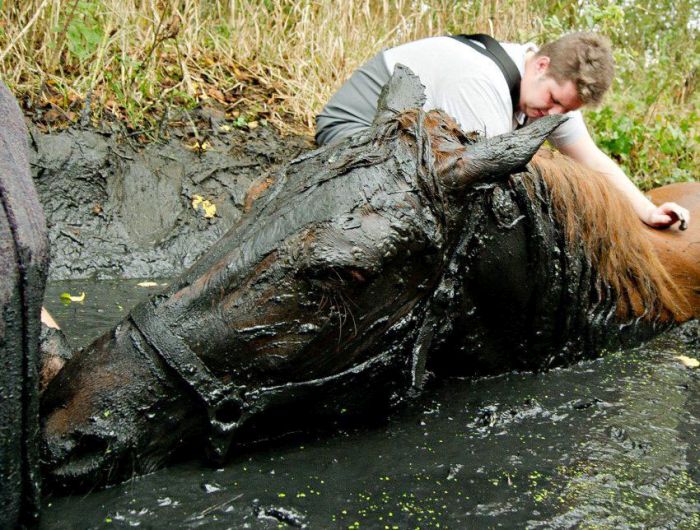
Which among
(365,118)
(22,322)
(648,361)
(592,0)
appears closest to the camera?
(22,322)

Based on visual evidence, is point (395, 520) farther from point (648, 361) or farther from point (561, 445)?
point (648, 361)

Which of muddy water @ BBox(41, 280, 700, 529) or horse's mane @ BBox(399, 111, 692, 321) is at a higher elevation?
horse's mane @ BBox(399, 111, 692, 321)

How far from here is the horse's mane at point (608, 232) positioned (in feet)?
10.0

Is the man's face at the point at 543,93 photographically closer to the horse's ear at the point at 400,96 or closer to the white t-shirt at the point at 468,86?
the white t-shirt at the point at 468,86

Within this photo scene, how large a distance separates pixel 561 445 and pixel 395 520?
0.86m

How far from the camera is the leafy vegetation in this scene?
6996mm

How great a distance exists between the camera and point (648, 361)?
3719 mm

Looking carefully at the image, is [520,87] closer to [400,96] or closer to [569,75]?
[569,75]

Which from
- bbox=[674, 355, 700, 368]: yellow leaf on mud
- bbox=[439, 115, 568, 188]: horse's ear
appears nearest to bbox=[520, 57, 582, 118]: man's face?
bbox=[674, 355, 700, 368]: yellow leaf on mud

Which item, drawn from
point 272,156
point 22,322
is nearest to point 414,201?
point 22,322

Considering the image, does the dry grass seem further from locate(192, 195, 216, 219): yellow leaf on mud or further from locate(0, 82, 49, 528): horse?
locate(0, 82, 49, 528): horse

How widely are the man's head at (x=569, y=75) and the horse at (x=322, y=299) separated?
226cm

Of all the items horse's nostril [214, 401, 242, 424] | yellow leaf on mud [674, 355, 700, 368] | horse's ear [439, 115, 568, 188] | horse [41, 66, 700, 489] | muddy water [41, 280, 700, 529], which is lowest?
yellow leaf on mud [674, 355, 700, 368]

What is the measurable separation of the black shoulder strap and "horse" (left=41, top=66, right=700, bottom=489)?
2.34 meters
